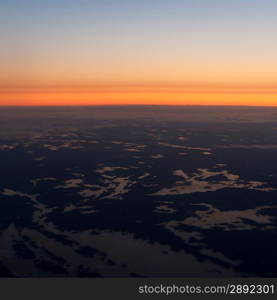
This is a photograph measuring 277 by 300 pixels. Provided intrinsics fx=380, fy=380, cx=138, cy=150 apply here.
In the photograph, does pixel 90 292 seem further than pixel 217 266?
No

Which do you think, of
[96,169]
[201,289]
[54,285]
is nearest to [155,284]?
[201,289]

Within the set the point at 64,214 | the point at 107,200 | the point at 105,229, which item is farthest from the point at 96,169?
the point at 105,229

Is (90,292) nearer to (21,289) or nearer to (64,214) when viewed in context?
(21,289)

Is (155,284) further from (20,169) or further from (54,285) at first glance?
(20,169)

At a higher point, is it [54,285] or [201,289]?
[201,289]

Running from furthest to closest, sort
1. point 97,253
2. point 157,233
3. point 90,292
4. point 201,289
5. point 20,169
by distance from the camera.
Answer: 1. point 20,169
2. point 157,233
3. point 97,253
4. point 90,292
5. point 201,289

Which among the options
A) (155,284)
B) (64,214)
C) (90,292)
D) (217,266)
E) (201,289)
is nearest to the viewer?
(201,289)

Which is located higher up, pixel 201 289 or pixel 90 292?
pixel 201 289
